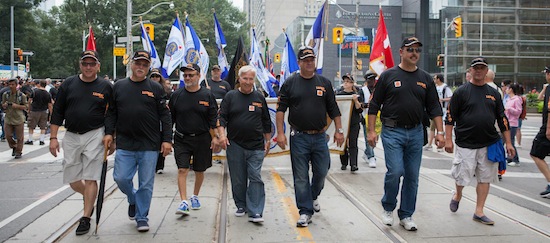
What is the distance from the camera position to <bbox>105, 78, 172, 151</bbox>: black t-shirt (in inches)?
210

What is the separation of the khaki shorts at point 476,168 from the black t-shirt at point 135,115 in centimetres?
353

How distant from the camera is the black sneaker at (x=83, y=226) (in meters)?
5.29

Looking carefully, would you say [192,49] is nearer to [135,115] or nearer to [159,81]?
[159,81]

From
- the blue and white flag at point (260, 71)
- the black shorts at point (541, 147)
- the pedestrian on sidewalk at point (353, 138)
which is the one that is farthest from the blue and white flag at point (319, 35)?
the black shorts at point (541, 147)

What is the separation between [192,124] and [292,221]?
5.45 ft

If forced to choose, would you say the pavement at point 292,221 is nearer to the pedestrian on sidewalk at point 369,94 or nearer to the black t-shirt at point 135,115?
the black t-shirt at point 135,115

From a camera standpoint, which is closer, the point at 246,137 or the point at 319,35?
the point at 246,137

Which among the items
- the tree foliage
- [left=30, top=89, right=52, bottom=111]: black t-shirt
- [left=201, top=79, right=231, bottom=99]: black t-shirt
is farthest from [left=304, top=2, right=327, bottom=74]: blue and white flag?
the tree foliage

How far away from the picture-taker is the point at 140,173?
544 centimetres

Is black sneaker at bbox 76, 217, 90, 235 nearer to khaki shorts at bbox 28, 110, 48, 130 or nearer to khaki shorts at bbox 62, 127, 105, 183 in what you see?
khaki shorts at bbox 62, 127, 105, 183

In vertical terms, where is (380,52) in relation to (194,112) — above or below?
above

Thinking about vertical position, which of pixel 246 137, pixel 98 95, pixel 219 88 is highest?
pixel 219 88

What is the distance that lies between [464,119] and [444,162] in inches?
224

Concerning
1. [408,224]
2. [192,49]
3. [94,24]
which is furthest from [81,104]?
[94,24]
